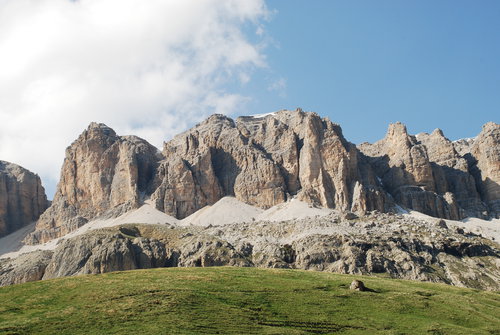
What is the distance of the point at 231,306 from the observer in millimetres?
76375

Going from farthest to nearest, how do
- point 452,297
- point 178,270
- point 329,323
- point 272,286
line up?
point 178,270
point 452,297
point 272,286
point 329,323

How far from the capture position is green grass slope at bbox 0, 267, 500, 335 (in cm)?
6694

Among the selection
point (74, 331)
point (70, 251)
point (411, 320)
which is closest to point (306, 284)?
point (411, 320)

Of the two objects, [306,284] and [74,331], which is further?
[306,284]

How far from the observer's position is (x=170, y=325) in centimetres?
6569

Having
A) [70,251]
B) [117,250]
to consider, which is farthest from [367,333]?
[70,251]

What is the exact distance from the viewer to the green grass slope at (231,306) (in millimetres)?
66938

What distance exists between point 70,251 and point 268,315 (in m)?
135

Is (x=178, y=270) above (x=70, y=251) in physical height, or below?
below

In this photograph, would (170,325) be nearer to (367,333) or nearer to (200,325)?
(200,325)

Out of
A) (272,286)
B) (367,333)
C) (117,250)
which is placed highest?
(117,250)

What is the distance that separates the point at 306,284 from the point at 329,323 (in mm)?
20108

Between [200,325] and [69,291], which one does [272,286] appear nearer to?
[200,325]

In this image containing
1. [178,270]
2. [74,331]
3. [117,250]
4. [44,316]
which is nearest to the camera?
[74,331]
